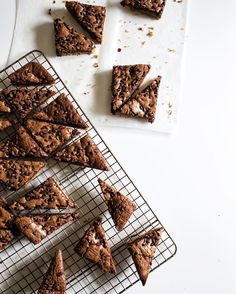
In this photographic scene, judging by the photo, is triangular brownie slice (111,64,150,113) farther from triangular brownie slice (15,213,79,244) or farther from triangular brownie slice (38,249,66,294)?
triangular brownie slice (38,249,66,294)

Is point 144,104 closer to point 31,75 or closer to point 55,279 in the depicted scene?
point 31,75

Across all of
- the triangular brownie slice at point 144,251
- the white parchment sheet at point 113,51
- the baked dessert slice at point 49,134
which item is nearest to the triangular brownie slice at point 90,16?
the white parchment sheet at point 113,51

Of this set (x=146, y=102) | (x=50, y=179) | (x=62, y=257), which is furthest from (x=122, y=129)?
(x=62, y=257)

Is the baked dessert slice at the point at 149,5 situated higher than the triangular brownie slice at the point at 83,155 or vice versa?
the baked dessert slice at the point at 149,5

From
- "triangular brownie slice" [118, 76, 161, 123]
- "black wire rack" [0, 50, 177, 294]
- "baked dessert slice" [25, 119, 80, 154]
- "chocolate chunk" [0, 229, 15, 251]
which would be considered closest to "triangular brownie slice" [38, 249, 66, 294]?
"black wire rack" [0, 50, 177, 294]

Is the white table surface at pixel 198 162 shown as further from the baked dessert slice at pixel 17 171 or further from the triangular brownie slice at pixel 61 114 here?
the baked dessert slice at pixel 17 171

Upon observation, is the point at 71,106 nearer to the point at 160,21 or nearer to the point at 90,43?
the point at 90,43
